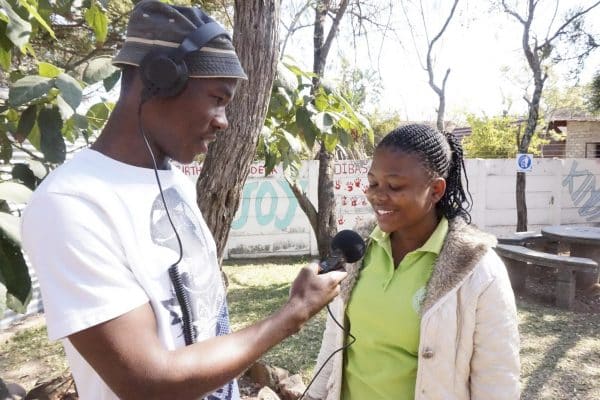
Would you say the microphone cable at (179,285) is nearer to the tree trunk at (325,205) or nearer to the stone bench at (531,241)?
the tree trunk at (325,205)

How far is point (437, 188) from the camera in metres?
1.79

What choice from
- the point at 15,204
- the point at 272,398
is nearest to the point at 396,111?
the point at 272,398

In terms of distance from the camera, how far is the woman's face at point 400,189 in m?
1.74

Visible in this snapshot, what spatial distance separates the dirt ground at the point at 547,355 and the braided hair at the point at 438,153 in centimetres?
239

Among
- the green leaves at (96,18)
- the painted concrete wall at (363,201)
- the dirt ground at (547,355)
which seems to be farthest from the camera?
the painted concrete wall at (363,201)

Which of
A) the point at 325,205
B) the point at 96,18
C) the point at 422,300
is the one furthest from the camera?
the point at 325,205

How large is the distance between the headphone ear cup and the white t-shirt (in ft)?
0.59

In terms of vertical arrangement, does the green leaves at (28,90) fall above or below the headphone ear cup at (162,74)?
above

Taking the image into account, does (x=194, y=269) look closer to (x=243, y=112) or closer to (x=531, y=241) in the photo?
(x=243, y=112)

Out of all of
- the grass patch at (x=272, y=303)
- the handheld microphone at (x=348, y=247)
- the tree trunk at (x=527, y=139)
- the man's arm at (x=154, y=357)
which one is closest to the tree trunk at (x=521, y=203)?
the tree trunk at (x=527, y=139)

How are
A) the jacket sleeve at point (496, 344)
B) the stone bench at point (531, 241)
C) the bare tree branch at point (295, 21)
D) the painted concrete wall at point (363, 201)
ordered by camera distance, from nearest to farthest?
the jacket sleeve at point (496, 344) < the bare tree branch at point (295, 21) < the stone bench at point (531, 241) < the painted concrete wall at point (363, 201)

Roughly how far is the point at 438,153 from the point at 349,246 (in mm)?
495

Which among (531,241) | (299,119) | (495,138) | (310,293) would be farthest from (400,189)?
(495,138)

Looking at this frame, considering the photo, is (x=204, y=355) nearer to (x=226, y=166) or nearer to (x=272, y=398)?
(x=226, y=166)
